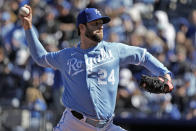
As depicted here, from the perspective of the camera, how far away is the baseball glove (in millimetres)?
4762

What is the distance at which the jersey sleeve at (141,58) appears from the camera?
4.87 meters

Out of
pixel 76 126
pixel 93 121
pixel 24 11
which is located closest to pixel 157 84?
pixel 93 121

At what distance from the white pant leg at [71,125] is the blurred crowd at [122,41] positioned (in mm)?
3349

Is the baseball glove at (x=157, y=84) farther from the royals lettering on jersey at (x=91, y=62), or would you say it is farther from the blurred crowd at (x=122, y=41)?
the blurred crowd at (x=122, y=41)

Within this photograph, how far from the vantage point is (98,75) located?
488cm

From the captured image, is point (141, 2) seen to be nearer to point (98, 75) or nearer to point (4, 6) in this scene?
point (4, 6)

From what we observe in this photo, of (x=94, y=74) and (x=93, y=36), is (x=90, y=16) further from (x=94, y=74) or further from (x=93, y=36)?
(x=94, y=74)

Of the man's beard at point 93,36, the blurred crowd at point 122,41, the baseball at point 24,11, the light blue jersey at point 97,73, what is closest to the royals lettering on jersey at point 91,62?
the light blue jersey at point 97,73

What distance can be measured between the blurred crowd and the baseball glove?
380 cm

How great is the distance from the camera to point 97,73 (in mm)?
4879

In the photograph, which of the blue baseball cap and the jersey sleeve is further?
the blue baseball cap

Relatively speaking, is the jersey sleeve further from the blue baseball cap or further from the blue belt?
the blue belt

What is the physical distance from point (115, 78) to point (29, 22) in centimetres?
111

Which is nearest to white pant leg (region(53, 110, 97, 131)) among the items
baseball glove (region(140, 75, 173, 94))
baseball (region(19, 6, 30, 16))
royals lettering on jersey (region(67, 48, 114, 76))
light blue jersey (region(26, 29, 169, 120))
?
light blue jersey (region(26, 29, 169, 120))
